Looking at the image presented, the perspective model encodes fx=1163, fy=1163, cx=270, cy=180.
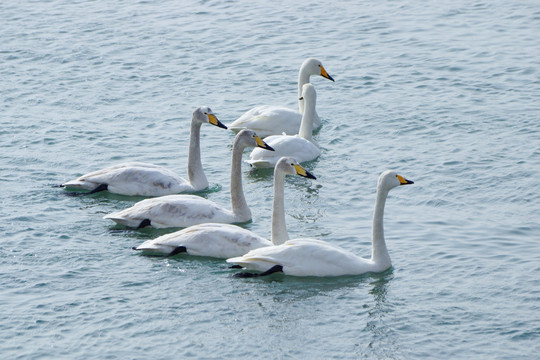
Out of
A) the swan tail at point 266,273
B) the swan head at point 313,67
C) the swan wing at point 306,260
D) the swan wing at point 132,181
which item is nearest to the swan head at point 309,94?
the swan head at point 313,67

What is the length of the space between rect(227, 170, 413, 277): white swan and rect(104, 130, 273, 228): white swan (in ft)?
5.27

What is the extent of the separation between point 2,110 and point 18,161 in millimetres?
3222

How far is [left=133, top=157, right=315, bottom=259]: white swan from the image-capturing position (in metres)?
13.5

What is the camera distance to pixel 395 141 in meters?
18.3

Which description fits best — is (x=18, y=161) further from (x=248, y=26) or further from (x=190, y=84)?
(x=248, y=26)

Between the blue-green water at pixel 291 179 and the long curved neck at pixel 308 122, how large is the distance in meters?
0.50

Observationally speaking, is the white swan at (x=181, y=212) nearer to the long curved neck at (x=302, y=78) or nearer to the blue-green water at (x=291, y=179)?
the blue-green water at (x=291, y=179)

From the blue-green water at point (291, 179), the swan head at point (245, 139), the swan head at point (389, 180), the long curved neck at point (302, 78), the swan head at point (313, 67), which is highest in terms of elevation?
the swan head at point (245, 139)

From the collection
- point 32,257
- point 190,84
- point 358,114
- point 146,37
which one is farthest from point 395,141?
point 146,37

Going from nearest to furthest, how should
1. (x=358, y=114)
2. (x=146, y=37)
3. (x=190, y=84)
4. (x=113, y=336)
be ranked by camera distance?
1. (x=113, y=336)
2. (x=358, y=114)
3. (x=190, y=84)
4. (x=146, y=37)

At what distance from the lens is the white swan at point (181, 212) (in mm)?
14578

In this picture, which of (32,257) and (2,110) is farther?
(2,110)

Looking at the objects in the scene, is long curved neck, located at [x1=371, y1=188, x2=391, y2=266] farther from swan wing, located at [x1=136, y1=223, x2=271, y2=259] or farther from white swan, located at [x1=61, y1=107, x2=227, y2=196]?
white swan, located at [x1=61, y1=107, x2=227, y2=196]

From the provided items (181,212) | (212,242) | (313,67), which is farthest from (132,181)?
(313,67)
